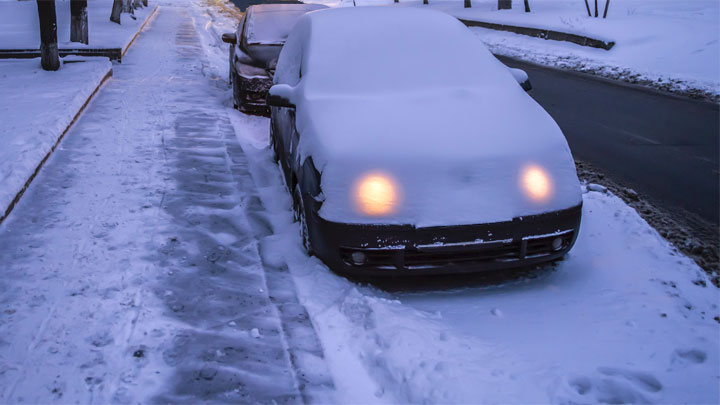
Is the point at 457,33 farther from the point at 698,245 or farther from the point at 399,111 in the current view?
the point at 698,245

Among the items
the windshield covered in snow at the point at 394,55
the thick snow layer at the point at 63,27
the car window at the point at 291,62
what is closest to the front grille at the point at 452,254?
the windshield covered in snow at the point at 394,55

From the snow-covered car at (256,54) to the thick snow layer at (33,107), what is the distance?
2.28 m

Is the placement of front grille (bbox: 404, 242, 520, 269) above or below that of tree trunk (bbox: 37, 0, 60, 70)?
below

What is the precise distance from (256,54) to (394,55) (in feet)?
14.8

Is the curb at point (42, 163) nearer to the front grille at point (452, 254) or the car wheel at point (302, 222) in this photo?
the car wheel at point (302, 222)

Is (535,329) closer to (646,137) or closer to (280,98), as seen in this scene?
(280,98)


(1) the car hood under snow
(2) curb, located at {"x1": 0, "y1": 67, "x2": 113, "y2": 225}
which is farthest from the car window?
(2) curb, located at {"x1": 0, "y1": 67, "x2": 113, "y2": 225}

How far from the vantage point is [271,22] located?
999cm

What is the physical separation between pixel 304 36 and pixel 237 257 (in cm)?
229

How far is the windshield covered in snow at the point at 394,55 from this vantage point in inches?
193

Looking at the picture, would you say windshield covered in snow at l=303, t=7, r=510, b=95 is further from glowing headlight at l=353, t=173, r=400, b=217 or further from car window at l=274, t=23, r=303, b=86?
glowing headlight at l=353, t=173, r=400, b=217

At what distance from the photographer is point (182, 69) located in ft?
42.9

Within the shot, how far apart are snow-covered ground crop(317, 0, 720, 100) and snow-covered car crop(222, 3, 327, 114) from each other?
23.4 ft

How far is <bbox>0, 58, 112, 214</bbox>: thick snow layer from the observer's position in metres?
5.99
